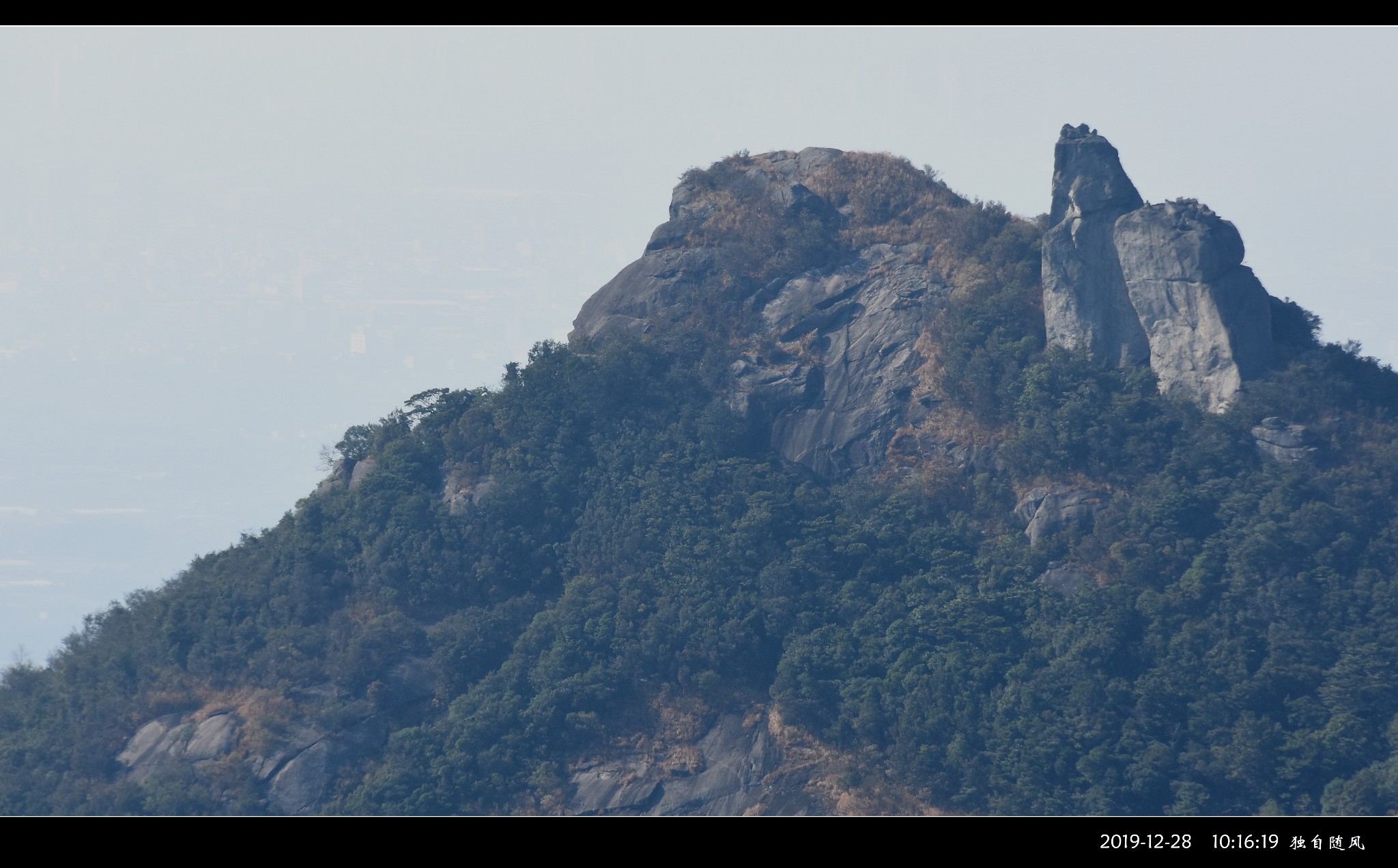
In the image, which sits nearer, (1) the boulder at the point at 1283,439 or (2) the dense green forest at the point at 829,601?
(2) the dense green forest at the point at 829,601

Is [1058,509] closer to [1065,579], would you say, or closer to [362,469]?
[1065,579]

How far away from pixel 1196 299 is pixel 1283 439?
5.31 meters

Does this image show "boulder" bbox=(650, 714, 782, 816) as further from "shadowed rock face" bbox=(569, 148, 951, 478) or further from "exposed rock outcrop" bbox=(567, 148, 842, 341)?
"exposed rock outcrop" bbox=(567, 148, 842, 341)

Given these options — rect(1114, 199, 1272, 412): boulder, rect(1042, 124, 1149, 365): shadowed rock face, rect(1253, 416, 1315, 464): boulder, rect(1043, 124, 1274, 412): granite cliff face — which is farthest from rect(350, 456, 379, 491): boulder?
rect(1253, 416, 1315, 464): boulder

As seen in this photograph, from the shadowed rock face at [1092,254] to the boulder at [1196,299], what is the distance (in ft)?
1.94

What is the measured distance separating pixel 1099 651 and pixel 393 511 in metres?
24.2

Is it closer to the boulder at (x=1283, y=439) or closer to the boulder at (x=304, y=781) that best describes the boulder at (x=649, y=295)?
the boulder at (x=304, y=781)

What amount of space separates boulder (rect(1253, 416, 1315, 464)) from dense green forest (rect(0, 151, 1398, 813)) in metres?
0.35

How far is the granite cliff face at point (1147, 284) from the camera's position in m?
52.0

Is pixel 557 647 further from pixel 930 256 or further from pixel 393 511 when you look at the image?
pixel 930 256

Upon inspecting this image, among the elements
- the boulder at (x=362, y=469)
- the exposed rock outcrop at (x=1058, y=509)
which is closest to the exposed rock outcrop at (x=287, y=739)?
the boulder at (x=362, y=469)

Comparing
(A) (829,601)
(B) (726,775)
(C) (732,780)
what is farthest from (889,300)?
(C) (732,780)

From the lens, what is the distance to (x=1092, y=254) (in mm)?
54125

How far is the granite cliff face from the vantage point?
5200 centimetres
